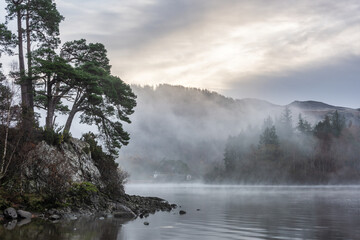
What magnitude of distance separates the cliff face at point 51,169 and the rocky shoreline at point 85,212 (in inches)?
95.5

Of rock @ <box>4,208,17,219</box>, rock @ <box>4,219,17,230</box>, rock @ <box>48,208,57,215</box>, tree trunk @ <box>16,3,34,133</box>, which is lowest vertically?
rock @ <box>4,219,17,230</box>

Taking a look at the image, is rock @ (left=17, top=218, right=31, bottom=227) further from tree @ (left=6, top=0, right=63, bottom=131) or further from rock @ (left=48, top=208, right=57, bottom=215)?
tree @ (left=6, top=0, right=63, bottom=131)

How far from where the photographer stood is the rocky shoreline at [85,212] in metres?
26.1

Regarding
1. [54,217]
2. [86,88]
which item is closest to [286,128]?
[86,88]

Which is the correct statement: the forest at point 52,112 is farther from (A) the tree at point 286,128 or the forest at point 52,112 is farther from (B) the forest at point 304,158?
(A) the tree at point 286,128

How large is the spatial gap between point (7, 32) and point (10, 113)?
11933 mm

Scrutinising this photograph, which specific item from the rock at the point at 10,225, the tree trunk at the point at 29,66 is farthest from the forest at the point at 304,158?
the rock at the point at 10,225

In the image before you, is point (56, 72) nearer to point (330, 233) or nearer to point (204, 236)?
point (204, 236)

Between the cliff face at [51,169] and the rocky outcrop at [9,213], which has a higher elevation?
the cliff face at [51,169]

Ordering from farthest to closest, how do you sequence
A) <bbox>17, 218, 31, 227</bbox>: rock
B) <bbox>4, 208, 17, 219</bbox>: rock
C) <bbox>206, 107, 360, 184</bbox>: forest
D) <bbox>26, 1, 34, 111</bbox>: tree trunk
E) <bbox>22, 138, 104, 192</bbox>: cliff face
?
<bbox>206, 107, 360, 184</bbox>: forest < <bbox>26, 1, 34, 111</bbox>: tree trunk < <bbox>22, 138, 104, 192</bbox>: cliff face < <bbox>4, 208, 17, 219</bbox>: rock < <bbox>17, 218, 31, 227</bbox>: rock

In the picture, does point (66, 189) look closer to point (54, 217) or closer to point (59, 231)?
point (54, 217)

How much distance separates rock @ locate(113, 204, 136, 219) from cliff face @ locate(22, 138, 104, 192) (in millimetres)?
4667

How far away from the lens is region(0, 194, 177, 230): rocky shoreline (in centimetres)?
2608

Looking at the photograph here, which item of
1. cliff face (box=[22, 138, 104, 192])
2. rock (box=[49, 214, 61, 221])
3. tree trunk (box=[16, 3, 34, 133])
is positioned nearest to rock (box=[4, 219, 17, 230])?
rock (box=[49, 214, 61, 221])
